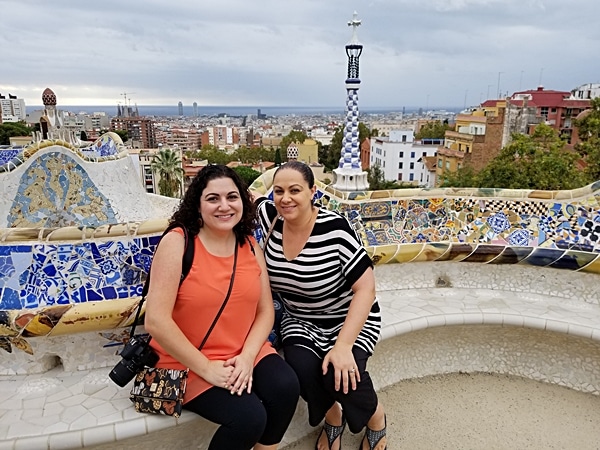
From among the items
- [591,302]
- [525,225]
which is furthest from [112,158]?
[591,302]

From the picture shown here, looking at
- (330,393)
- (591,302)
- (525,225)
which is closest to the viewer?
(330,393)

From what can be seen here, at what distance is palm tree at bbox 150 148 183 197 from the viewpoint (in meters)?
24.2

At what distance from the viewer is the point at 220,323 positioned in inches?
73.4

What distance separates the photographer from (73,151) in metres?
6.08

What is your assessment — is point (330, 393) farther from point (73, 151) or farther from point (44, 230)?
point (73, 151)

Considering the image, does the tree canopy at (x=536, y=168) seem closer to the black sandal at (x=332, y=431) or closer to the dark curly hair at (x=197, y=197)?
the black sandal at (x=332, y=431)

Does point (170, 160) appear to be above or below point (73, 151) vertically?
below

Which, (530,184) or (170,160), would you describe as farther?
(170,160)

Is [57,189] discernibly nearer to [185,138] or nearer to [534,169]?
[534,169]

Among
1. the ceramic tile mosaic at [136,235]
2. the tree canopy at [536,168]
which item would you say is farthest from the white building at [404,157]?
the ceramic tile mosaic at [136,235]

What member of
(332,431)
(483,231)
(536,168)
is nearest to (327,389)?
(332,431)

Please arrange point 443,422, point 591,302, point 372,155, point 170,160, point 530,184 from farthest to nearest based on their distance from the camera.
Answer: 1. point 372,155
2. point 170,160
3. point 530,184
4. point 591,302
5. point 443,422

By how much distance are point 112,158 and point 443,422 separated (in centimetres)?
613

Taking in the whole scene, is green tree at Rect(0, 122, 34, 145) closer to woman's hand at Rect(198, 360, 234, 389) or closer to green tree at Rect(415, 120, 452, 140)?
green tree at Rect(415, 120, 452, 140)
